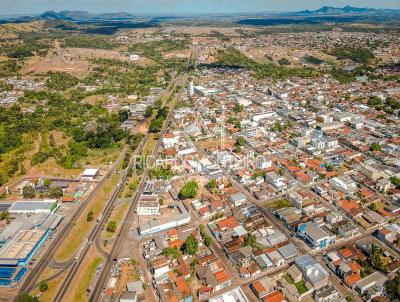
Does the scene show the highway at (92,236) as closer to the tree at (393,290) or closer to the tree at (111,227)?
the tree at (111,227)

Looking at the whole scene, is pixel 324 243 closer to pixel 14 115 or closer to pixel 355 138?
pixel 355 138

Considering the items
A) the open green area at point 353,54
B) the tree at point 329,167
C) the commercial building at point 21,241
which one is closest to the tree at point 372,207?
the tree at point 329,167

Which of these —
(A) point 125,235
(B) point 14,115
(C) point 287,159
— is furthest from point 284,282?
(B) point 14,115

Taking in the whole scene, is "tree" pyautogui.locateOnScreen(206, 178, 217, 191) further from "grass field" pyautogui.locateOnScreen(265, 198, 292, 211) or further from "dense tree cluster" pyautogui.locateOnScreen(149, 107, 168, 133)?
"dense tree cluster" pyautogui.locateOnScreen(149, 107, 168, 133)

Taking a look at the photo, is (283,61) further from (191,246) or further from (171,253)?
(171,253)

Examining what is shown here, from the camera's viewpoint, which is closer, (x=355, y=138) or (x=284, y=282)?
(x=284, y=282)

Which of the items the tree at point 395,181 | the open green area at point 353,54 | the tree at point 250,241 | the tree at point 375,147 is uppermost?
the open green area at point 353,54

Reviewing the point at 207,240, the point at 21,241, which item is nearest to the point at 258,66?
the point at 207,240
